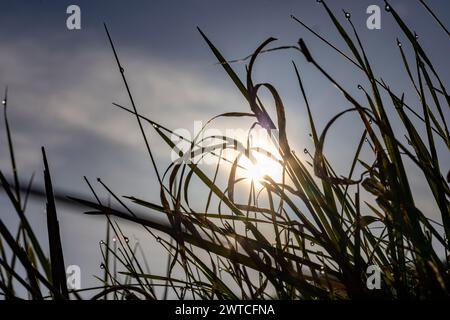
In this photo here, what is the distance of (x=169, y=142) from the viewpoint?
1.67 m

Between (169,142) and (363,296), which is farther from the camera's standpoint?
(169,142)

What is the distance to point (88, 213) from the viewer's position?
1470 millimetres

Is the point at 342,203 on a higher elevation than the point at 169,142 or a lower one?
lower

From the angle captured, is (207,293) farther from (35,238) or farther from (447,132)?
(447,132)

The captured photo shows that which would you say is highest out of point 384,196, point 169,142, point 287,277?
point 169,142

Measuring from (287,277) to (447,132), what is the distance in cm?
64
